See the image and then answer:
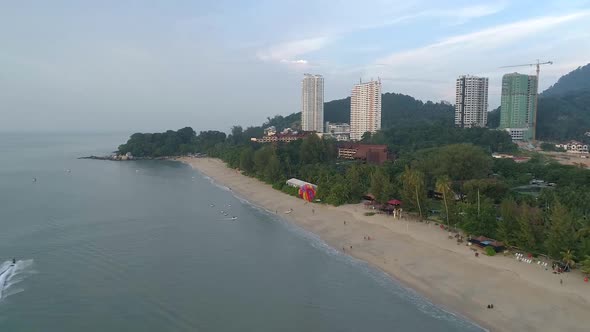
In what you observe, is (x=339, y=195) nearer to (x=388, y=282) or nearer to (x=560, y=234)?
(x=388, y=282)

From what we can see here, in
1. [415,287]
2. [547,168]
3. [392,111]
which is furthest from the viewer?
[392,111]

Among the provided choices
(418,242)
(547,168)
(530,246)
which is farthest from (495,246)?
(547,168)

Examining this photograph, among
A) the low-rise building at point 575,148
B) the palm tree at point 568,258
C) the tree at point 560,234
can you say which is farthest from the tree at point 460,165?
the low-rise building at point 575,148

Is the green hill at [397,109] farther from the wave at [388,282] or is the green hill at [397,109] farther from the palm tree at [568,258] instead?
the palm tree at [568,258]

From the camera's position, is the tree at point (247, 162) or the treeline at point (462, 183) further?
the tree at point (247, 162)

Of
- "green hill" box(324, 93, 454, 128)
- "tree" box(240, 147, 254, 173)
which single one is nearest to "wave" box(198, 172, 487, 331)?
"tree" box(240, 147, 254, 173)

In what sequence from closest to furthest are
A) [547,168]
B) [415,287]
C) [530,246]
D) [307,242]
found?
[415,287]
[530,246]
[307,242]
[547,168]

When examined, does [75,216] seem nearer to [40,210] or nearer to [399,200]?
[40,210]
